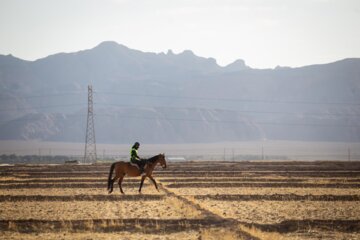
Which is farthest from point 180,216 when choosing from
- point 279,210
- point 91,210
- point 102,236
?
point 102,236

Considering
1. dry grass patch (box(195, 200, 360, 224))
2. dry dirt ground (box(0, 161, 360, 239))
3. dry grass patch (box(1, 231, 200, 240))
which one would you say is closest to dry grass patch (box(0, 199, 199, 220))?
dry dirt ground (box(0, 161, 360, 239))

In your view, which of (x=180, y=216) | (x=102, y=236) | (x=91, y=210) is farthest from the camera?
(x=91, y=210)

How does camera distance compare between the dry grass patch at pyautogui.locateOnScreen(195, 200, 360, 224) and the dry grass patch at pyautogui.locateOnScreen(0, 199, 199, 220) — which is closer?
the dry grass patch at pyautogui.locateOnScreen(195, 200, 360, 224)

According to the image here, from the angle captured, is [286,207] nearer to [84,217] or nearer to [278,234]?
[278,234]

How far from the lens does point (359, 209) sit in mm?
23016

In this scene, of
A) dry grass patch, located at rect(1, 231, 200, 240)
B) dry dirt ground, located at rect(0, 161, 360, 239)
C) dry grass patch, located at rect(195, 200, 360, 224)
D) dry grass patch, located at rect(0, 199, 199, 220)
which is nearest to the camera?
dry grass patch, located at rect(1, 231, 200, 240)

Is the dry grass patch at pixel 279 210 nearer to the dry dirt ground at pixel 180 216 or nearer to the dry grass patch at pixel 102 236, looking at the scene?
the dry dirt ground at pixel 180 216

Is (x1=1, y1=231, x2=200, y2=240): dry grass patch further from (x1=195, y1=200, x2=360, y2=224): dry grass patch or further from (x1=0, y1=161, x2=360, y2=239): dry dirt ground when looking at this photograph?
(x1=195, y1=200, x2=360, y2=224): dry grass patch

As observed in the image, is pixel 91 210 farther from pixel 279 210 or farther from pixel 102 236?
pixel 279 210

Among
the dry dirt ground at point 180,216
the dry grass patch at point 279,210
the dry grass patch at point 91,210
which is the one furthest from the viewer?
the dry grass patch at point 91,210

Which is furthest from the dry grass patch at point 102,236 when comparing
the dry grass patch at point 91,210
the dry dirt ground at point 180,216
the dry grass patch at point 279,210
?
the dry grass patch at point 279,210

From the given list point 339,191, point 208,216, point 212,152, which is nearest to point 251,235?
point 208,216

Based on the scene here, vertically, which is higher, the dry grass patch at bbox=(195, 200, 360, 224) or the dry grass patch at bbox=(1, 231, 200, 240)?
the dry grass patch at bbox=(195, 200, 360, 224)

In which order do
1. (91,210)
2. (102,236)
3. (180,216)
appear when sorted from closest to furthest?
(102,236)
(180,216)
(91,210)
